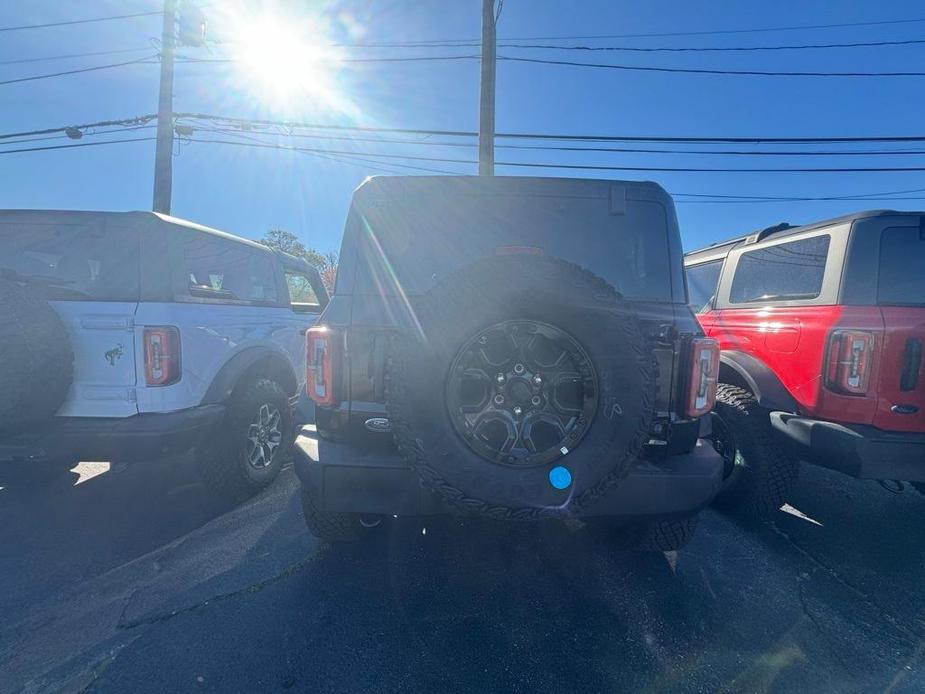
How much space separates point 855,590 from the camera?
7.60 ft

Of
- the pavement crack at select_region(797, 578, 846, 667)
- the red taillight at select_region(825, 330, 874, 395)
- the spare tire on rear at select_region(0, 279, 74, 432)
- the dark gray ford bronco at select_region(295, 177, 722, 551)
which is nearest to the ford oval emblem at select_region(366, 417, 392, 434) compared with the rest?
the dark gray ford bronco at select_region(295, 177, 722, 551)

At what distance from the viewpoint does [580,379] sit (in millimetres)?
1791

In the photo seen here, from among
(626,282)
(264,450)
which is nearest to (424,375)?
(626,282)

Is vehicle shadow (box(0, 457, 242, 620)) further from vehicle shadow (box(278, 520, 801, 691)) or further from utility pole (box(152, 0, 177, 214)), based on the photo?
utility pole (box(152, 0, 177, 214))

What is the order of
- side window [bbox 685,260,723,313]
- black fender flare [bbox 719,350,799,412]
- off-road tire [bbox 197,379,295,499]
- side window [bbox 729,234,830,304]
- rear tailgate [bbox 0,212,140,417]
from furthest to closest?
side window [bbox 685,260,723,313] → off-road tire [bbox 197,379,295,499] → side window [bbox 729,234,830,304] → black fender flare [bbox 719,350,799,412] → rear tailgate [bbox 0,212,140,417]

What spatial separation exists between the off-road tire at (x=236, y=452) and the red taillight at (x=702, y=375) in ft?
10.6

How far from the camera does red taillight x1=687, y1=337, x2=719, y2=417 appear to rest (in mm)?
1863

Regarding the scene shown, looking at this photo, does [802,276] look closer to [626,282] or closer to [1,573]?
[626,282]

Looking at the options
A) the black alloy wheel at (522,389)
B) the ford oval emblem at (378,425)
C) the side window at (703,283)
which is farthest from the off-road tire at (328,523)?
the side window at (703,283)

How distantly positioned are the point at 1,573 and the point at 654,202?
4468mm

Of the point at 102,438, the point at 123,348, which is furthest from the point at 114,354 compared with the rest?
the point at 102,438

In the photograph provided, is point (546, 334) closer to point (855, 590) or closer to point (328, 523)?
point (328, 523)

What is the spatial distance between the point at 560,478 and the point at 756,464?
2.33 metres

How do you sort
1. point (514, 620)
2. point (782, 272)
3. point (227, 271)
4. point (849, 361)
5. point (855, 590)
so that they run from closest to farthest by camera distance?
point (514, 620) < point (855, 590) < point (849, 361) < point (782, 272) < point (227, 271)
